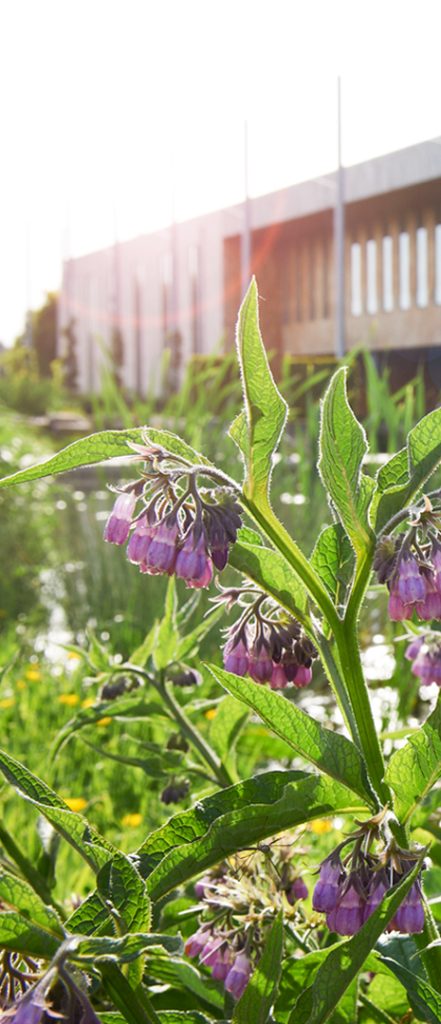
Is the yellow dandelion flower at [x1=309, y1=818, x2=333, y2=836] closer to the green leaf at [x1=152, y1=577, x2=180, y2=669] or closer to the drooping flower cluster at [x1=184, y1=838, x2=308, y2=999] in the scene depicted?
the green leaf at [x1=152, y1=577, x2=180, y2=669]

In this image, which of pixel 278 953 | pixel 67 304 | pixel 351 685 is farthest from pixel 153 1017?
pixel 67 304

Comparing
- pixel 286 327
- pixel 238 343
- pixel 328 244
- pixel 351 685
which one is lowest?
pixel 351 685

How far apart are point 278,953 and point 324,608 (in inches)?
8.8

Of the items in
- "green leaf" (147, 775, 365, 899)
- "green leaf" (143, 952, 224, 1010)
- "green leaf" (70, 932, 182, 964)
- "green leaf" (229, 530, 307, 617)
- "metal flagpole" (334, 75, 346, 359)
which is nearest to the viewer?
"green leaf" (70, 932, 182, 964)

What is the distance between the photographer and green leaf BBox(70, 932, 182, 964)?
58 cm

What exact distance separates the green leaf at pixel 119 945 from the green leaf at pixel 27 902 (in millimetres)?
37

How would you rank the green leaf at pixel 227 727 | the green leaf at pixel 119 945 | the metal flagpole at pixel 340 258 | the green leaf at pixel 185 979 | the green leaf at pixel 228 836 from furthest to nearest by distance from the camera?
the metal flagpole at pixel 340 258, the green leaf at pixel 227 727, the green leaf at pixel 185 979, the green leaf at pixel 228 836, the green leaf at pixel 119 945

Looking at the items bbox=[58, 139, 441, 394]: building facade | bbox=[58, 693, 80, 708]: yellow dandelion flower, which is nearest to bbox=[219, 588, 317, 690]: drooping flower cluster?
bbox=[58, 693, 80, 708]: yellow dandelion flower

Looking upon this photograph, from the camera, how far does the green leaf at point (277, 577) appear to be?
0.82 metres

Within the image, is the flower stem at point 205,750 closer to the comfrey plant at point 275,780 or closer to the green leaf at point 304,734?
the comfrey plant at point 275,780

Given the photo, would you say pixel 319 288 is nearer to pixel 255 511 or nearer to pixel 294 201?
pixel 294 201

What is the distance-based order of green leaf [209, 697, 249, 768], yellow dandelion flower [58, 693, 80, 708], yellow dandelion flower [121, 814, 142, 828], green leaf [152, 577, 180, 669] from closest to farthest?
green leaf [209, 697, 249, 768] → green leaf [152, 577, 180, 669] → yellow dandelion flower [121, 814, 142, 828] → yellow dandelion flower [58, 693, 80, 708]

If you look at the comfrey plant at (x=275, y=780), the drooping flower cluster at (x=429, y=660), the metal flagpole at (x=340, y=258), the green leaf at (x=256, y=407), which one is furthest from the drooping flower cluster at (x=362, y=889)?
the metal flagpole at (x=340, y=258)

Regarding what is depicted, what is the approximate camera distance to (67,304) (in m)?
36.1
